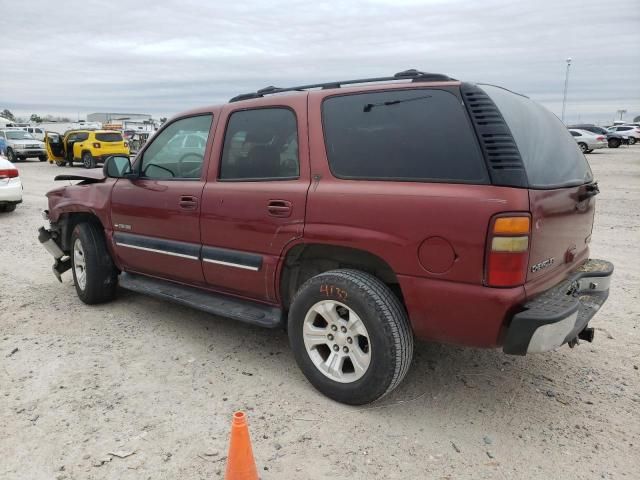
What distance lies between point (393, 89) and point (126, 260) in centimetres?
287

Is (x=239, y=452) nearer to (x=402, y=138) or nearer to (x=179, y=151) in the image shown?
(x=402, y=138)

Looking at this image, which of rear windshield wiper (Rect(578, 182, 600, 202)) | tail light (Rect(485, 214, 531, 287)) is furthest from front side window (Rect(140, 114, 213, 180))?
rear windshield wiper (Rect(578, 182, 600, 202))

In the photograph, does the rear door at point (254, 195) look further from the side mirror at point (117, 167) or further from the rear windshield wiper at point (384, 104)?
the side mirror at point (117, 167)

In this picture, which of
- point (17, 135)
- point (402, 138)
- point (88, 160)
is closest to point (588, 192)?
point (402, 138)

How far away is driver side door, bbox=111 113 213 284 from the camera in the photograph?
384 centimetres

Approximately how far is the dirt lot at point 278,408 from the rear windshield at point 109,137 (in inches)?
772

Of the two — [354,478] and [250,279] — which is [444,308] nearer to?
[354,478]

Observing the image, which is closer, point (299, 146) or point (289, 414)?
point (289, 414)

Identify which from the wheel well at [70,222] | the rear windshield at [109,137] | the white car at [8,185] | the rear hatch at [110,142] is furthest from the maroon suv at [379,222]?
the rear windshield at [109,137]

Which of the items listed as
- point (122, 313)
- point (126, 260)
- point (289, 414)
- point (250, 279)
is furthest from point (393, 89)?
point (122, 313)

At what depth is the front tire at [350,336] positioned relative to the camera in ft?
9.24

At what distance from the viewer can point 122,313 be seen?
4.71 m

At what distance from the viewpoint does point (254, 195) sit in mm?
3389

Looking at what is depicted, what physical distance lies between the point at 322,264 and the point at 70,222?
3042 mm
